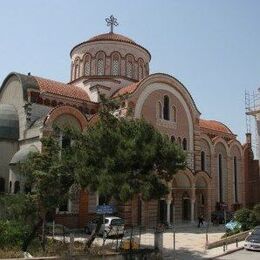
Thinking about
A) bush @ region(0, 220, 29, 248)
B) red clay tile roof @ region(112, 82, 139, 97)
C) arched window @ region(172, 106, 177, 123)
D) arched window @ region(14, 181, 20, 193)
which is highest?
red clay tile roof @ region(112, 82, 139, 97)

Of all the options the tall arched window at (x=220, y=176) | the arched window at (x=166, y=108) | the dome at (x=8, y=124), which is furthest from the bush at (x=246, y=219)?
the dome at (x=8, y=124)

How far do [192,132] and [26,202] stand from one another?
20718 millimetres

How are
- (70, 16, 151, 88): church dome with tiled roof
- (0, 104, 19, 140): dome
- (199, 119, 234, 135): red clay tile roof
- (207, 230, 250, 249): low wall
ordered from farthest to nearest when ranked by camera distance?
(199, 119, 234, 135): red clay tile roof → (70, 16, 151, 88): church dome with tiled roof → (0, 104, 19, 140): dome → (207, 230, 250, 249): low wall

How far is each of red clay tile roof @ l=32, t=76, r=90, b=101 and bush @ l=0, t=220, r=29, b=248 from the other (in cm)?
1480

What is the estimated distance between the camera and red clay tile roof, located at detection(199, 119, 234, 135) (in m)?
43.6

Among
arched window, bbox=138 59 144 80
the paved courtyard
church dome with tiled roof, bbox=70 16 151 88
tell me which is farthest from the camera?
arched window, bbox=138 59 144 80

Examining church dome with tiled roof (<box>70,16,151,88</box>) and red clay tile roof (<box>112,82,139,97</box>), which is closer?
red clay tile roof (<box>112,82,139,97</box>)

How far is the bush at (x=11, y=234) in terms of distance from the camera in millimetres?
18380

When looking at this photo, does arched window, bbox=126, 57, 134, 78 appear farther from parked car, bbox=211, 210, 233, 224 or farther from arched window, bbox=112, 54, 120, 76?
parked car, bbox=211, 210, 233, 224

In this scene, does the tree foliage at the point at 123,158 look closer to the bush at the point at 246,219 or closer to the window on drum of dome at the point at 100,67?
the bush at the point at 246,219

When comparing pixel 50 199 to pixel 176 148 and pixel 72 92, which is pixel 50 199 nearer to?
pixel 176 148

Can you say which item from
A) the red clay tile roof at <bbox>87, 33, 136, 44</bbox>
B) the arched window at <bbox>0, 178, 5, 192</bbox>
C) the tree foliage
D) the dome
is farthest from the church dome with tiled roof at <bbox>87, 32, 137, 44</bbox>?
the tree foliage

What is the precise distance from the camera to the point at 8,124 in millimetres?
30328

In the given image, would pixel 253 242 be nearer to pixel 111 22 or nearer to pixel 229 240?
pixel 229 240
